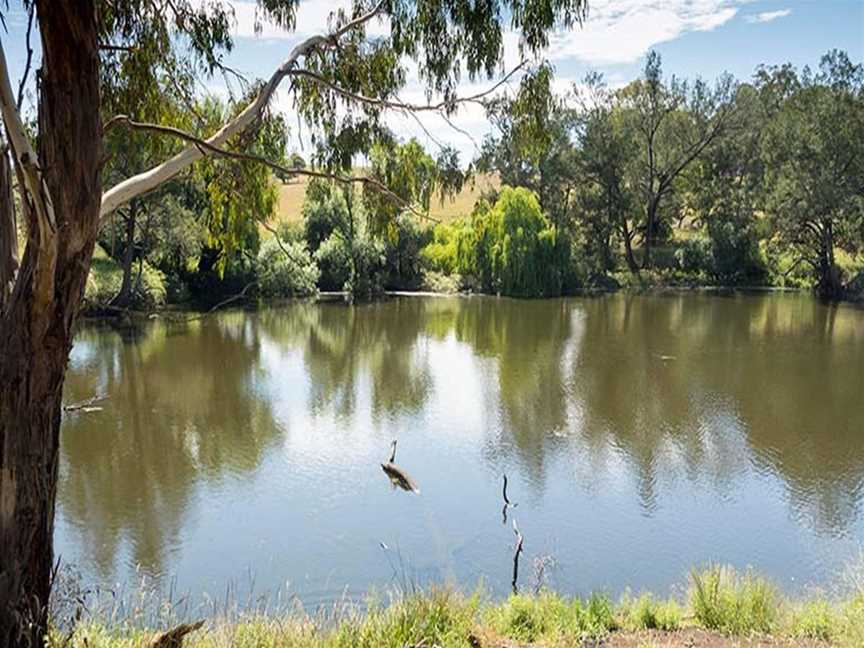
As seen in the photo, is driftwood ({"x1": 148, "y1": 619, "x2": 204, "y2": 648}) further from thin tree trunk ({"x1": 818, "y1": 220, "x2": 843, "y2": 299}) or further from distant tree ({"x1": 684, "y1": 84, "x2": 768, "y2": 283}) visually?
distant tree ({"x1": 684, "y1": 84, "x2": 768, "y2": 283})

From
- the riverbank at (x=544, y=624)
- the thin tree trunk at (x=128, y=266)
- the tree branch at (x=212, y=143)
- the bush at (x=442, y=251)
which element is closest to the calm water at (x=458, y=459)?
the riverbank at (x=544, y=624)

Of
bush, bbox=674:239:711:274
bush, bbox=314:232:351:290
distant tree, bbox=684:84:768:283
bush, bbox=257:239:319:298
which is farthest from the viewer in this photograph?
bush, bbox=674:239:711:274

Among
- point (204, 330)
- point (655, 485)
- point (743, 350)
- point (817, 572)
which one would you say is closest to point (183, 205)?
point (204, 330)

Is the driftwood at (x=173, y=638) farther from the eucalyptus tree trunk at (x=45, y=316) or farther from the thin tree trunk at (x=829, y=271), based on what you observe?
the thin tree trunk at (x=829, y=271)

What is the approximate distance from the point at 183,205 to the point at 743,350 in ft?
48.7

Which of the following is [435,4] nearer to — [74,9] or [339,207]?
[74,9]

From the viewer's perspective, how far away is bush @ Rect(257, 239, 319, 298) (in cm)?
2791

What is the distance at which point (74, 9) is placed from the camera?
10.9 feet

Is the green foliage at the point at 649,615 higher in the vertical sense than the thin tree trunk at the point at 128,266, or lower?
lower

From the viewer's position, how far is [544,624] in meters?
5.34

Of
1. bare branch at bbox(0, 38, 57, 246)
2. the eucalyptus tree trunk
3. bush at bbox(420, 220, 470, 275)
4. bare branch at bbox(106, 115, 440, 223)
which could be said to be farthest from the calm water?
bush at bbox(420, 220, 470, 275)

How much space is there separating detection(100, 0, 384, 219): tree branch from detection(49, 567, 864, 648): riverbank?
1999 millimetres

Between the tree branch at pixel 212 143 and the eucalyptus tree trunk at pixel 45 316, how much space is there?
1.05 ft

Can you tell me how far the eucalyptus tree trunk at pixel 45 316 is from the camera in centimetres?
332
